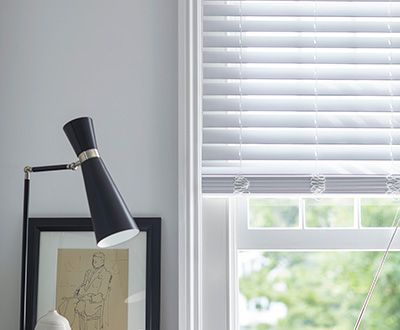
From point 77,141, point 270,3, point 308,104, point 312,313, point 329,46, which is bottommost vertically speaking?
point 312,313

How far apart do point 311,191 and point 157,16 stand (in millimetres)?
639

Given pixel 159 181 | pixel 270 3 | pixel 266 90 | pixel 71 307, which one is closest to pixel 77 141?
pixel 159 181

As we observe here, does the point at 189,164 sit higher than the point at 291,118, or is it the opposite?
the point at 291,118

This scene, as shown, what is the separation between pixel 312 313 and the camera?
327 cm

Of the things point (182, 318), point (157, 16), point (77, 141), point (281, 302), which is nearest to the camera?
point (77, 141)

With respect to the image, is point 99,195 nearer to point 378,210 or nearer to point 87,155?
point 87,155

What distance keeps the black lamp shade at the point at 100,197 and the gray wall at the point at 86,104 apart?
1.13ft

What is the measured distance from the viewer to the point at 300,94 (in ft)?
4.70

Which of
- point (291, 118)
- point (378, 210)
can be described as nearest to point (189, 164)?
point (291, 118)

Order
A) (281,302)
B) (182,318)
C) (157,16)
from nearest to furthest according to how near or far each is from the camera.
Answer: (182,318)
(157,16)
(281,302)

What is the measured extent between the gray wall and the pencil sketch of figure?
0.15 m

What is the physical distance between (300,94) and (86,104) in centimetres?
59

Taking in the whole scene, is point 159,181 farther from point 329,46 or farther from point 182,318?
point 329,46

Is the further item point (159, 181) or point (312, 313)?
point (312, 313)
